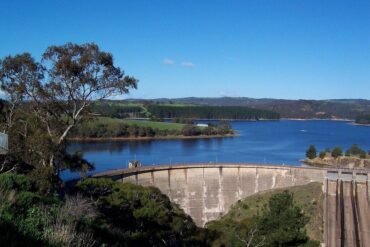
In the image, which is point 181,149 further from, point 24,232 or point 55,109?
point 24,232

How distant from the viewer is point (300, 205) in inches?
1321

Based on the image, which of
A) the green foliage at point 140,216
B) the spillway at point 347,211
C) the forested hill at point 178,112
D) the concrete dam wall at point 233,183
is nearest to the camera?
the green foliage at point 140,216

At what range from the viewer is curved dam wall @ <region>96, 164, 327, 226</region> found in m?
36.0

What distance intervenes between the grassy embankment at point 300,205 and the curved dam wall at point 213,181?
979mm

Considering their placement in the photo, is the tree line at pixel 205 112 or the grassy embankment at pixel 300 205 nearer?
the grassy embankment at pixel 300 205

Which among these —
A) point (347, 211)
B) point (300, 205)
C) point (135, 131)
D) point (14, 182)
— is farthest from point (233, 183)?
point (135, 131)

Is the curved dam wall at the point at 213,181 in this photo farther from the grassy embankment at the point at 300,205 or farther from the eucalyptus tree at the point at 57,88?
the eucalyptus tree at the point at 57,88

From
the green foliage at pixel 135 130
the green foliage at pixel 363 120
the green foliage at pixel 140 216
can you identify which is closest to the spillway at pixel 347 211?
the green foliage at pixel 140 216

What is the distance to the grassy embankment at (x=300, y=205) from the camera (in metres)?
30.5

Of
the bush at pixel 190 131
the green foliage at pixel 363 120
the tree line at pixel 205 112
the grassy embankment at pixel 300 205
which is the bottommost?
the grassy embankment at pixel 300 205

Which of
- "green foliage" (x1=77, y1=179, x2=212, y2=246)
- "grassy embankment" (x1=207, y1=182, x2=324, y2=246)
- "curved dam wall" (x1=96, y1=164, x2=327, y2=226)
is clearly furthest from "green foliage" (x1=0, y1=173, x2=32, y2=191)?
"curved dam wall" (x1=96, y1=164, x2=327, y2=226)

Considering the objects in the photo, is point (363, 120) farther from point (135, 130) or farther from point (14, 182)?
point (14, 182)

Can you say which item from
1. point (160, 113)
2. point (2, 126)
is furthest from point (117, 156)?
point (160, 113)

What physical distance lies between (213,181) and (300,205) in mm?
7722
